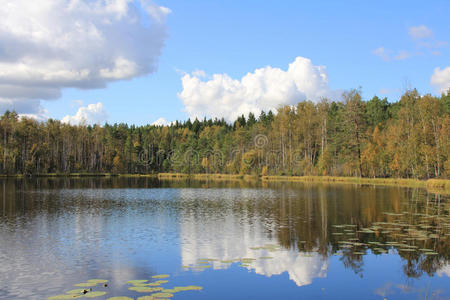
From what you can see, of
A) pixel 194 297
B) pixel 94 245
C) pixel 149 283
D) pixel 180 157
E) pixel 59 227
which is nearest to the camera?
pixel 194 297

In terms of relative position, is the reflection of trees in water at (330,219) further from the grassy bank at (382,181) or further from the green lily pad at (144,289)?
the grassy bank at (382,181)

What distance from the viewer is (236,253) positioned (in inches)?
671

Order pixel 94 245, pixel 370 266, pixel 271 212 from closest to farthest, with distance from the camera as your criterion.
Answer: pixel 370 266 < pixel 94 245 < pixel 271 212

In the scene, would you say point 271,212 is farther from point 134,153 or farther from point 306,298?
point 134,153

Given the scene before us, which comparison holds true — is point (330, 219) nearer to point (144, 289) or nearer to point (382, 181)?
point (144, 289)

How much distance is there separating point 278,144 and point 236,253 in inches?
3438

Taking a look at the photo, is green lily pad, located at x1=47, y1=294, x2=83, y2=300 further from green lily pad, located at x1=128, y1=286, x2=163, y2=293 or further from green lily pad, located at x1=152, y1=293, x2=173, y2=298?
green lily pad, located at x1=152, y1=293, x2=173, y2=298

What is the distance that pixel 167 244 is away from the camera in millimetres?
18703

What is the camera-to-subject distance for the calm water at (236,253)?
1252 cm

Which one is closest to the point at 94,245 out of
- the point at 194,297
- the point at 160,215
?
the point at 194,297

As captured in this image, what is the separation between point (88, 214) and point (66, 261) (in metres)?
14.5

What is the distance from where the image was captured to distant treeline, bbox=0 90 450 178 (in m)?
63.1

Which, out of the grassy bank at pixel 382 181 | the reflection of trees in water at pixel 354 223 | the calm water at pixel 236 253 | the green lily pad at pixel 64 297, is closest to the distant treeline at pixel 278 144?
the grassy bank at pixel 382 181

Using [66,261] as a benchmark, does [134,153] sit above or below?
above
